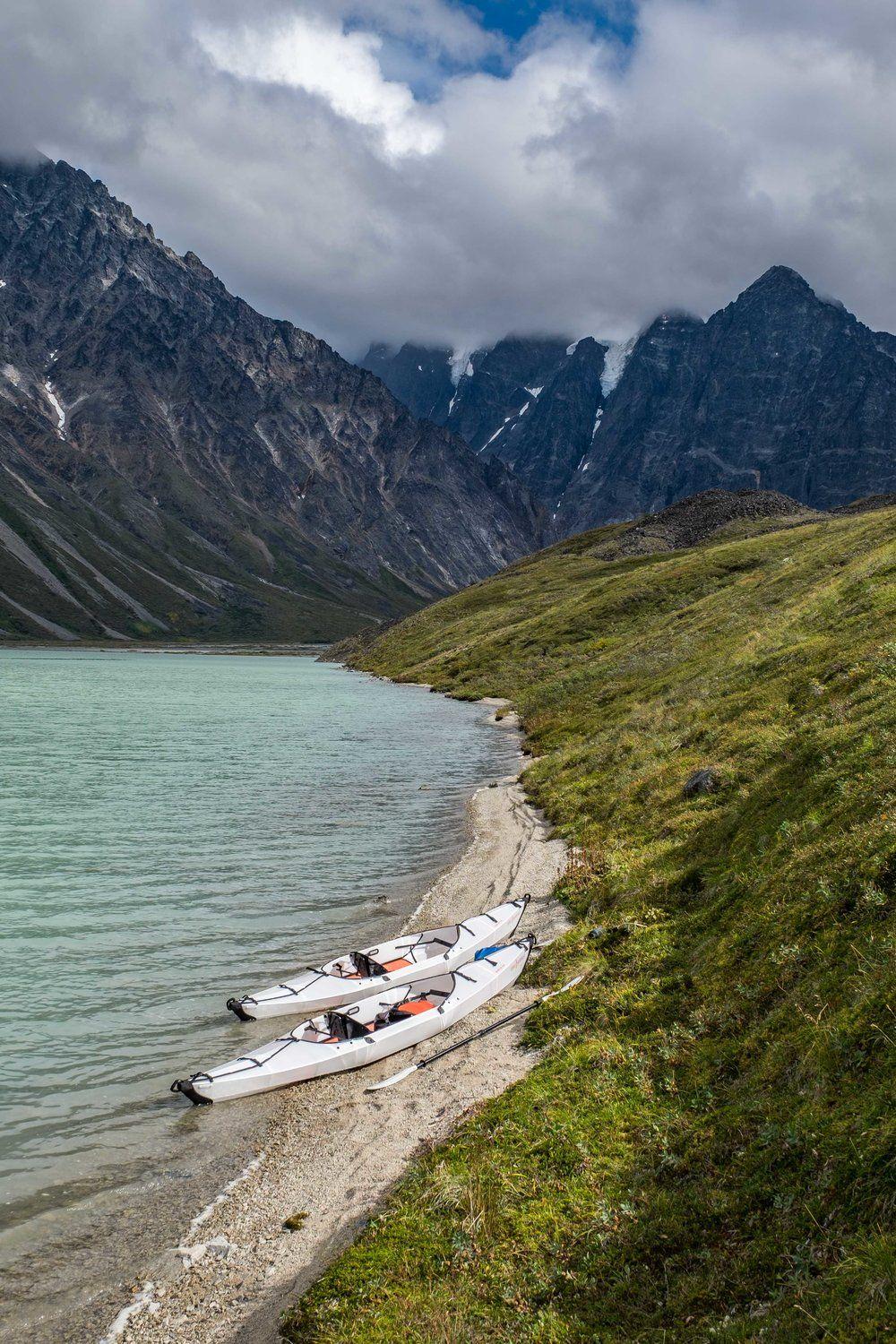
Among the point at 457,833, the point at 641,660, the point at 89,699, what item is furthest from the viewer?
the point at 89,699

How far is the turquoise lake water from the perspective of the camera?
13281 mm

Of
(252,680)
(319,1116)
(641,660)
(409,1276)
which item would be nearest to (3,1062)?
(319,1116)

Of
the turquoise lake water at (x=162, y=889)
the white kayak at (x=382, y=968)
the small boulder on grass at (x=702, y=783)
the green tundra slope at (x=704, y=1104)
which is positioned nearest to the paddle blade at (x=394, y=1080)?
the green tundra slope at (x=704, y=1104)

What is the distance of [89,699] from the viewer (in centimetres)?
8569

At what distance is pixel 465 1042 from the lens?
1473 centimetres

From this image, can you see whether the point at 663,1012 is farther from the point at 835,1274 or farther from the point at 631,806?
the point at 631,806

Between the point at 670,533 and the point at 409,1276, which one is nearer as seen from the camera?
the point at 409,1276

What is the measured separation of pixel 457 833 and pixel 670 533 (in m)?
142

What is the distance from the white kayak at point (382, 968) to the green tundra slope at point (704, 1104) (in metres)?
2.31

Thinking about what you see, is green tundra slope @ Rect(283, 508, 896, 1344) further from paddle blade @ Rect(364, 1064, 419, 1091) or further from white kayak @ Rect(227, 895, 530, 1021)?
paddle blade @ Rect(364, 1064, 419, 1091)

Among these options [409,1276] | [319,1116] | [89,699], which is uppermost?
[409,1276]

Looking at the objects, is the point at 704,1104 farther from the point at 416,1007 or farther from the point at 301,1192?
the point at 416,1007

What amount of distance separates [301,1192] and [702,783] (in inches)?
611

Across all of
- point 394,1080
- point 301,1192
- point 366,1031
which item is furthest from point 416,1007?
point 301,1192
